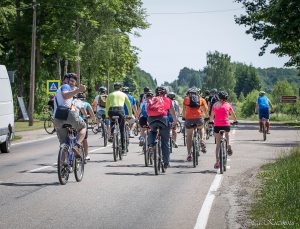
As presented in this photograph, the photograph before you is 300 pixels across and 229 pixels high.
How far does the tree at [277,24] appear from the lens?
35.7m

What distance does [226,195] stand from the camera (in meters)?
10.9

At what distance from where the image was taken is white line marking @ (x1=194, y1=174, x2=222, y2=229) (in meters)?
8.32

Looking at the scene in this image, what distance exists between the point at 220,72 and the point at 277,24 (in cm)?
14009

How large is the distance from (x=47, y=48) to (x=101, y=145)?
91.5 ft

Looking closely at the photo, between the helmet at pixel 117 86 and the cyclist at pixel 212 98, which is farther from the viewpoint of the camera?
the cyclist at pixel 212 98

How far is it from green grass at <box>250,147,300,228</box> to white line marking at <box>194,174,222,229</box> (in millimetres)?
609

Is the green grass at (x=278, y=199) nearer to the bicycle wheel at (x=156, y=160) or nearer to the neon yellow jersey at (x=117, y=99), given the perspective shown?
the bicycle wheel at (x=156, y=160)

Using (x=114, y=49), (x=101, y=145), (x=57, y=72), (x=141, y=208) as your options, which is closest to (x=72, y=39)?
(x=57, y=72)

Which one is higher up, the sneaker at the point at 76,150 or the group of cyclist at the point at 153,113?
the group of cyclist at the point at 153,113

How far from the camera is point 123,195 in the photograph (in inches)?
425

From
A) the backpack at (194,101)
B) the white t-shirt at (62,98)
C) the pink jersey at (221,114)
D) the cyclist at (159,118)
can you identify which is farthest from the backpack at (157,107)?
the white t-shirt at (62,98)

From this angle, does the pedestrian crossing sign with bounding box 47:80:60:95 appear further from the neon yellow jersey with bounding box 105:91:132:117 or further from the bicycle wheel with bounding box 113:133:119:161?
the neon yellow jersey with bounding box 105:91:132:117

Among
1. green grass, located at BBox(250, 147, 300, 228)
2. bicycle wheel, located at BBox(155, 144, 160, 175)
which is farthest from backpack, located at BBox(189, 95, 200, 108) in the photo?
bicycle wheel, located at BBox(155, 144, 160, 175)

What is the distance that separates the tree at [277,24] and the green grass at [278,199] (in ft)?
73.9
